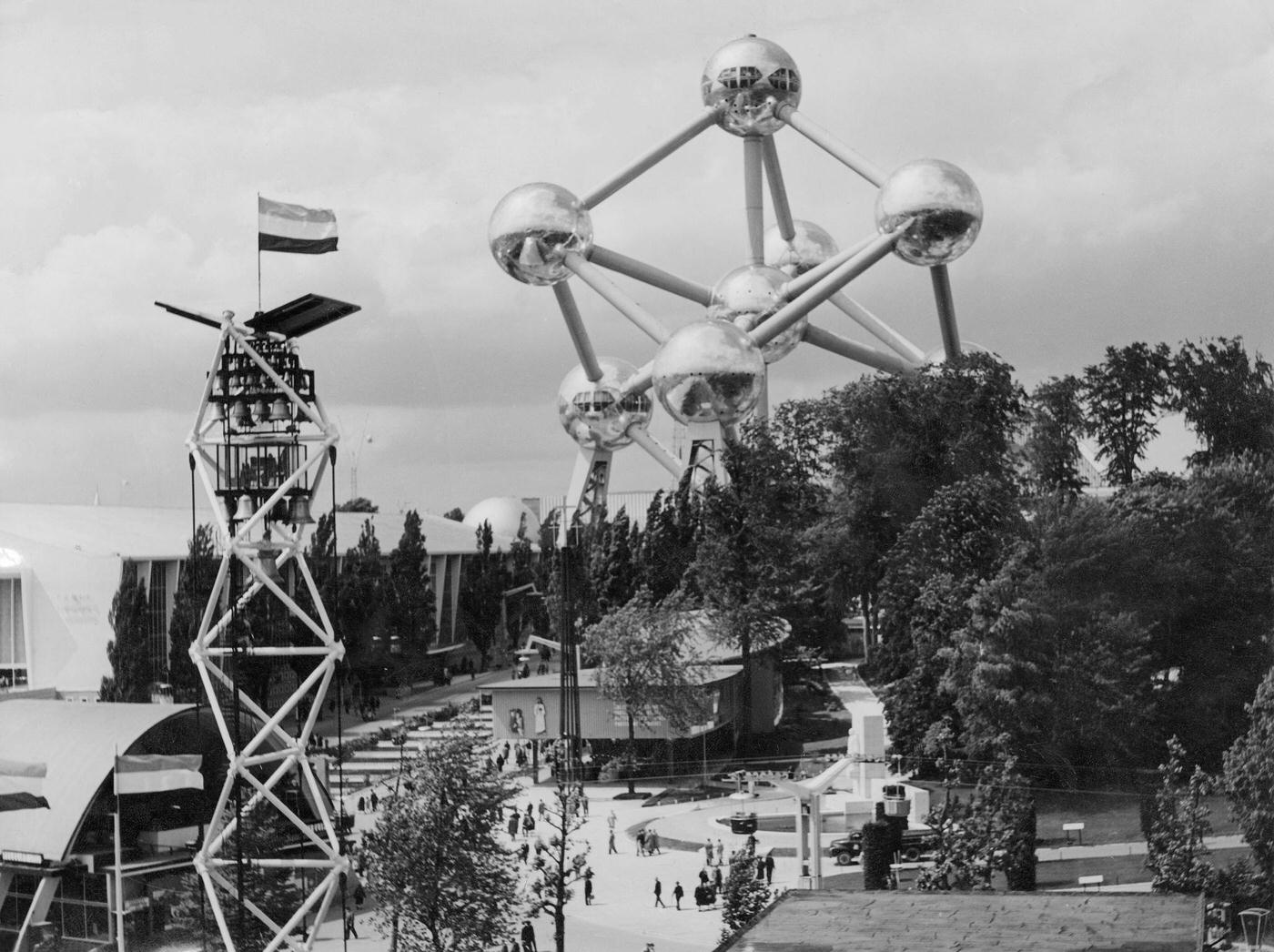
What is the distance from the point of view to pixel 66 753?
2653cm

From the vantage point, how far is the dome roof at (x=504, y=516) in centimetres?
7281

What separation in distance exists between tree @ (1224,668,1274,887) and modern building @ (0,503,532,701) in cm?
2633

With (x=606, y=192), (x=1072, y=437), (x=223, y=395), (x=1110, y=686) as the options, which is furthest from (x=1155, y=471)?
(x=223, y=395)

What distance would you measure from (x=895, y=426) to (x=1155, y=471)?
5.00 metres

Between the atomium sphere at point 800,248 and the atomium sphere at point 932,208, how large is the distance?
568cm

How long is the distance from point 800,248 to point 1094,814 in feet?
43.7

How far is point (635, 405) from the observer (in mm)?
34688

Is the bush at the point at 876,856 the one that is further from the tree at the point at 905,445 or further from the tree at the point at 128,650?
the tree at the point at 128,650

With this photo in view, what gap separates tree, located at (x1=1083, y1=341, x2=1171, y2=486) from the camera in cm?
3459

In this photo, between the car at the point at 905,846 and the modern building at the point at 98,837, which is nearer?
the modern building at the point at 98,837

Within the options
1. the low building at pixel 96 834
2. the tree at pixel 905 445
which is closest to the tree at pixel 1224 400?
the tree at pixel 905 445

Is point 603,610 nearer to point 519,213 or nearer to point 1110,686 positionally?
point 519,213

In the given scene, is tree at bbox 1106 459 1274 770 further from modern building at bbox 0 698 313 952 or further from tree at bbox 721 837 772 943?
modern building at bbox 0 698 313 952

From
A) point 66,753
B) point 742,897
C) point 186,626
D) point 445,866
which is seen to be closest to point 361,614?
point 186,626
